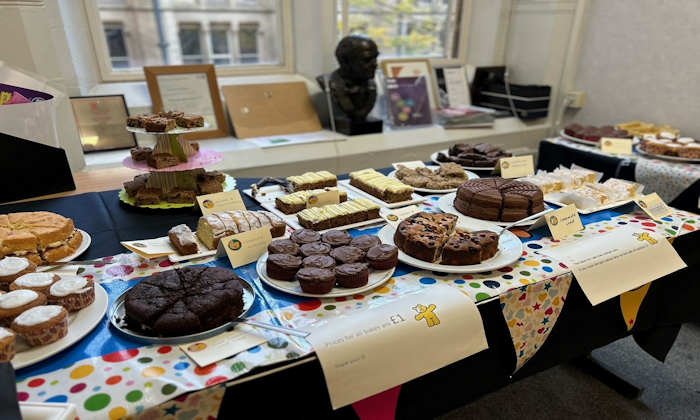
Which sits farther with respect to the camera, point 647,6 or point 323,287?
point 647,6

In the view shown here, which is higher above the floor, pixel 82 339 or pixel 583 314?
pixel 82 339

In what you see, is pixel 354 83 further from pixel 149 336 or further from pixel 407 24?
pixel 149 336

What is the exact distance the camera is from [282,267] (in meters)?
0.97

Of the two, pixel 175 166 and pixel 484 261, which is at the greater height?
pixel 175 166

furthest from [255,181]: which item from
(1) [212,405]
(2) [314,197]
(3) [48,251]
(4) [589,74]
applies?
(4) [589,74]

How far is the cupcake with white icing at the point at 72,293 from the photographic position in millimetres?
825

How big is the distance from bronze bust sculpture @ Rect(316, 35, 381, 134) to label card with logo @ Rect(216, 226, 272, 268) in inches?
67.9

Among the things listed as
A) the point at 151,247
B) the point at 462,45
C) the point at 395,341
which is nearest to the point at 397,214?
the point at 395,341

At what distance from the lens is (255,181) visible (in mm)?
1776

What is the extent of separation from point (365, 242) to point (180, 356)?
1.66 ft

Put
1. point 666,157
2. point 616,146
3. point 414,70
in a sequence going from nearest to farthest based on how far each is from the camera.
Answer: point 666,157
point 616,146
point 414,70

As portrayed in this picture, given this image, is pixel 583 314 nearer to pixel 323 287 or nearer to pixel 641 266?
pixel 641 266

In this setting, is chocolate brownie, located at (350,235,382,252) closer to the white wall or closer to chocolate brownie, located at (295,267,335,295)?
chocolate brownie, located at (295,267,335,295)

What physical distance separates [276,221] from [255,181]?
615 mm
